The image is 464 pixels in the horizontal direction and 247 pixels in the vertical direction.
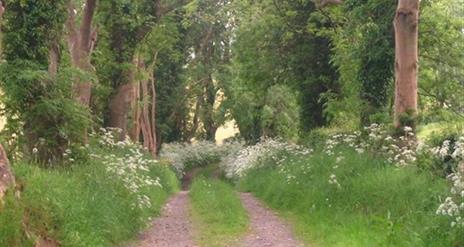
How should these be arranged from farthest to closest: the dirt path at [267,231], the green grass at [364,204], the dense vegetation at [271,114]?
the dirt path at [267,231]
the dense vegetation at [271,114]
the green grass at [364,204]

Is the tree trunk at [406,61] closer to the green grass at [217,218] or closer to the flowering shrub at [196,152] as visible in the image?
the green grass at [217,218]

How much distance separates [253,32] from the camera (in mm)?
25969

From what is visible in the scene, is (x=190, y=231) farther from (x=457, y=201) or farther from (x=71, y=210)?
(x=457, y=201)

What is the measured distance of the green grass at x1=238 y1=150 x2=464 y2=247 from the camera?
8492 mm

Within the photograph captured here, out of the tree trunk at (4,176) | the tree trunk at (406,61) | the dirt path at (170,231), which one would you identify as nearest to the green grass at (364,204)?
the tree trunk at (406,61)

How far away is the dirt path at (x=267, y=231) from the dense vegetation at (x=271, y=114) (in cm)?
37

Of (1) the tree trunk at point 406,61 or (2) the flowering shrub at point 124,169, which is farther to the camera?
(1) the tree trunk at point 406,61

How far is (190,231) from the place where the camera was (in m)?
11.8

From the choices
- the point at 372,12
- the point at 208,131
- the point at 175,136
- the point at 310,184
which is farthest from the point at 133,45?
the point at 208,131

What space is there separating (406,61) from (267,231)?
5167mm

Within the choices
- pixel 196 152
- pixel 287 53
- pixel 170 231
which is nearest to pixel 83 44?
pixel 170 231

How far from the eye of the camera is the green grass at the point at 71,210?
22.5 ft

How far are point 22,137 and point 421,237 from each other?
7.65m

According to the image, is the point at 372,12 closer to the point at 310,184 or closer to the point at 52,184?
the point at 310,184
